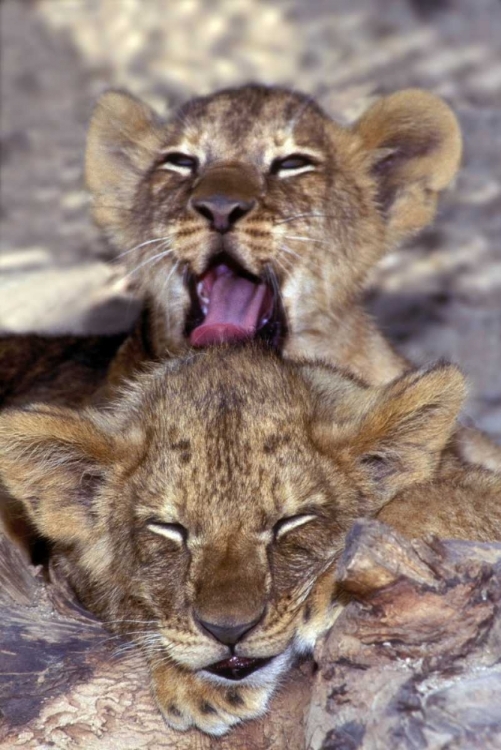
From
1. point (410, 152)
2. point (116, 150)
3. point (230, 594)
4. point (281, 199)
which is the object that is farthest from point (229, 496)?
point (116, 150)

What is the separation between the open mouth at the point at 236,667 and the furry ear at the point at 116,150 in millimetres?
2406

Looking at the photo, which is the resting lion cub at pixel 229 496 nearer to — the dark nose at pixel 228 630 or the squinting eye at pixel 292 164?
the dark nose at pixel 228 630

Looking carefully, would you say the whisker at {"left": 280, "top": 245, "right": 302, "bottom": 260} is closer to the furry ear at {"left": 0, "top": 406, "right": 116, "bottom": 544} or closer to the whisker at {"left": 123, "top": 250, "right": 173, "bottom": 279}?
the whisker at {"left": 123, "top": 250, "right": 173, "bottom": 279}

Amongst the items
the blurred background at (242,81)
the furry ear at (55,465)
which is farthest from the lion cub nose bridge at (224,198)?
the blurred background at (242,81)

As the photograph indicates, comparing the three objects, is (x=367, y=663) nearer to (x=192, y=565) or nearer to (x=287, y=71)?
(x=192, y=565)

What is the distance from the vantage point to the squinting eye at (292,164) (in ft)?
14.6

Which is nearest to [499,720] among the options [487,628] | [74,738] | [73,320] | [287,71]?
[487,628]

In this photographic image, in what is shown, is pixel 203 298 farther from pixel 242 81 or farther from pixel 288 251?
pixel 242 81

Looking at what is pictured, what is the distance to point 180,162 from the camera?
4.63 meters

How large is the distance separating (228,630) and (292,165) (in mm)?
2200

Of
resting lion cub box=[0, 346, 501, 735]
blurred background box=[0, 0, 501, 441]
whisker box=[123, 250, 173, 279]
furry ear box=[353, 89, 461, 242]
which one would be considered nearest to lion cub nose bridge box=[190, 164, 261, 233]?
whisker box=[123, 250, 173, 279]

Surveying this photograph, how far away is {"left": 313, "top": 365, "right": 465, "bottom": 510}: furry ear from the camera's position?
3.15 m

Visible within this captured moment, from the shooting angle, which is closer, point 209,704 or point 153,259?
point 209,704

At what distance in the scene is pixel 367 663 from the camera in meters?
2.50
